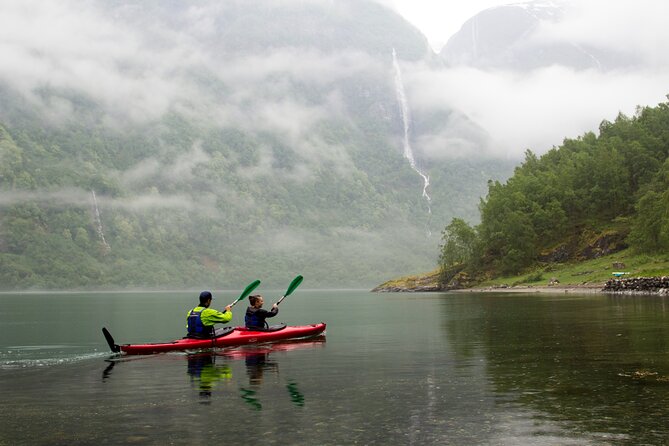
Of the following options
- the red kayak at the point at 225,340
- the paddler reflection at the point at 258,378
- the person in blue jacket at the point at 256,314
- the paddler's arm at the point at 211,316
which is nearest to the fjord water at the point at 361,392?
the paddler reflection at the point at 258,378

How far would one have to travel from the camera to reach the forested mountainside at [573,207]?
506 ft

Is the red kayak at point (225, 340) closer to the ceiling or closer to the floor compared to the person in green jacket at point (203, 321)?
closer to the floor

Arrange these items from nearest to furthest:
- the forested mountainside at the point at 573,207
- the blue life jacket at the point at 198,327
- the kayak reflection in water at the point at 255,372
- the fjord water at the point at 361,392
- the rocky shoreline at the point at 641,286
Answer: the fjord water at the point at 361,392 → the kayak reflection in water at the point at 255,372 → the blue life jacket at the point at 198,327 → the rocky shoreline at the point at 641,286 → the forested mountainside at the point at 573,207

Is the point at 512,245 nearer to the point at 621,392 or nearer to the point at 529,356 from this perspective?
the point at 529,356

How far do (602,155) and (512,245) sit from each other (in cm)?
3024

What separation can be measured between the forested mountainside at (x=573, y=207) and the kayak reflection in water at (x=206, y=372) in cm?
12645

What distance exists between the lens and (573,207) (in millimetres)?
166625

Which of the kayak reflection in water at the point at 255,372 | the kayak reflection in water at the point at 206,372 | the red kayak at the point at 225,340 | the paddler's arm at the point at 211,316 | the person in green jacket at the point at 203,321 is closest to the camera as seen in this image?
the kayak reflection in water at the point at 255,372

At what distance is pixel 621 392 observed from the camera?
21062 millimetres

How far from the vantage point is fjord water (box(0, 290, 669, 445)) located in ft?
55.1

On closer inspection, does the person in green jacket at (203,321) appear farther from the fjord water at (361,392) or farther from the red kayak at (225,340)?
the fjord water at (361,392)

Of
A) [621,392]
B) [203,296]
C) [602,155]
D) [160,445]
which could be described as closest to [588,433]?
[621,392]

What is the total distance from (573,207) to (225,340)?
143813 mm

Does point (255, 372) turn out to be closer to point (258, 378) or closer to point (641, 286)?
point (258, 378)
